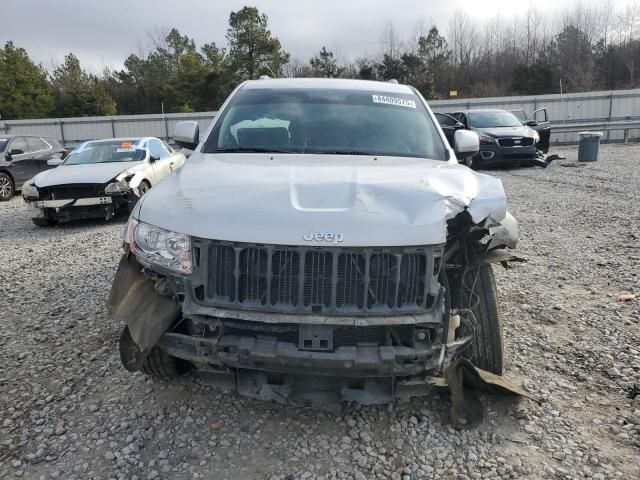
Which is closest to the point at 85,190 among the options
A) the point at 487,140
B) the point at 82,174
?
the point at 82,174

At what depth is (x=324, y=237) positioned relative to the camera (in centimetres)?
221

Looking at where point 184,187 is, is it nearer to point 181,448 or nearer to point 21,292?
point 181,448

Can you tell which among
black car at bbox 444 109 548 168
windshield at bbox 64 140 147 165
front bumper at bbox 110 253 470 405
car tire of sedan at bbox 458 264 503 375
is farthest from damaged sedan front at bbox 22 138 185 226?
black car at bbox 444 109 548 168

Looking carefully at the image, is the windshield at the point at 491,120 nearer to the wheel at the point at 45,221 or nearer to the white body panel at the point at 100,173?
the white body panel at the point at 100,173

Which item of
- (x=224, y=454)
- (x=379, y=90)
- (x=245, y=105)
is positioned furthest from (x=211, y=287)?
(x=379, y=90)

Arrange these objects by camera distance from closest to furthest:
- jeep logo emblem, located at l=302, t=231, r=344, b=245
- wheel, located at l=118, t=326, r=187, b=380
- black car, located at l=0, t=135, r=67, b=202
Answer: jeep logo emblem, located at l=302, t=231, r=344, b=245 → wheel, located at l=118, t=326, r=187, b=380 → black car, located at l=0, t=135, r=67, b=202

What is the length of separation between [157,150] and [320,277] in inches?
344

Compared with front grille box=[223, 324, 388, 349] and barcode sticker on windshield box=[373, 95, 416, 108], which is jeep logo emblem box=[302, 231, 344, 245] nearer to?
front grille box=[223, 324, 388, 349]

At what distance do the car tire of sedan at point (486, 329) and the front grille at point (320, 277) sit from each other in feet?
2.36

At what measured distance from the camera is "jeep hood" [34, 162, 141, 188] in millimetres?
7968

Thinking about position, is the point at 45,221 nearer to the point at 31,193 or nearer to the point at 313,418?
the point at 31,193

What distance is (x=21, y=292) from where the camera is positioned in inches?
198

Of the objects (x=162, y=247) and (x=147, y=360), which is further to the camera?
(x=147, y=360)

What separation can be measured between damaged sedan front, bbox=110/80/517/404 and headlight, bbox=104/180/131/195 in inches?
226
